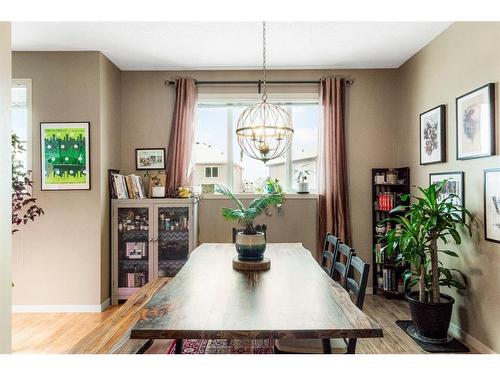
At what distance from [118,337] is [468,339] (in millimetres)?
2742

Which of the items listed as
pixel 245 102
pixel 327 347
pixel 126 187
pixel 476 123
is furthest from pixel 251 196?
pixel 327 347

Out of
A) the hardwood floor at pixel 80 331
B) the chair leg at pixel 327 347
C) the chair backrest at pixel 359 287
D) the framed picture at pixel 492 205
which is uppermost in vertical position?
the framed picture at pixel 492 205

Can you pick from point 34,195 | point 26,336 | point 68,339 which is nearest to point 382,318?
point 68,339

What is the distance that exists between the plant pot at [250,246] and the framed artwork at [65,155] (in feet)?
7.28

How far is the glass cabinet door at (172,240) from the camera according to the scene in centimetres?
382

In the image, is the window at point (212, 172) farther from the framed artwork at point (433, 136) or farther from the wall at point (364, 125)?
the framed artwork at point (433, 136)

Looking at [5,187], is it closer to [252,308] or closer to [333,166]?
[252,308]

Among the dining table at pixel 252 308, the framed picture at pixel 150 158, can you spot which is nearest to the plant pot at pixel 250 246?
the dining table at pixel 252 308

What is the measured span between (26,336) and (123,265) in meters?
1.10

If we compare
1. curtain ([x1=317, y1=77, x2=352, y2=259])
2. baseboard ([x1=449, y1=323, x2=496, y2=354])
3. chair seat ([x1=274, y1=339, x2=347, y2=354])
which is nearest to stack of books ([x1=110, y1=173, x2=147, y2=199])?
curtain ([x1=317, y1=77, x2=352, y2=259])

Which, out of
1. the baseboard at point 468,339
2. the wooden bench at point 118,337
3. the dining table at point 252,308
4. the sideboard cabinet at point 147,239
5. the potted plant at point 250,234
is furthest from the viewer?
the sideboard cabinet at point 147,239

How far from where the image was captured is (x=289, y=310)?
Result: 1.42 metres

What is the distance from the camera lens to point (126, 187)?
393cm

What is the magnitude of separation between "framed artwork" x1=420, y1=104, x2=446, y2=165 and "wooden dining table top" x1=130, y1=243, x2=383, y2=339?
76.6 inches
